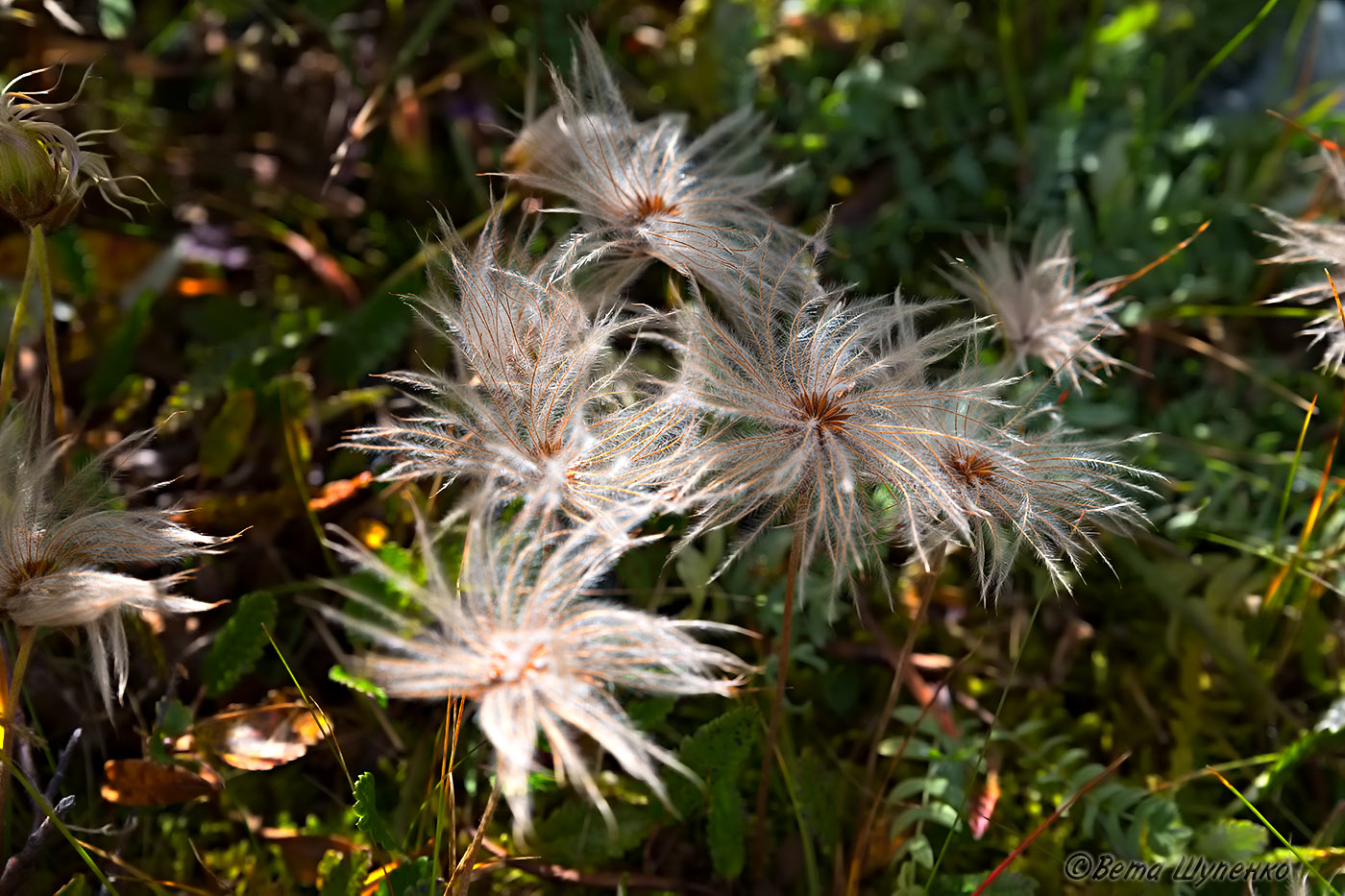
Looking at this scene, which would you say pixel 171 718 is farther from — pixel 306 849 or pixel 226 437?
pixel 226 437

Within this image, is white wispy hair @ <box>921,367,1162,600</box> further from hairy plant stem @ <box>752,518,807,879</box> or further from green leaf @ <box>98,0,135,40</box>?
green leaf @ <box>98,0,135,40</box>

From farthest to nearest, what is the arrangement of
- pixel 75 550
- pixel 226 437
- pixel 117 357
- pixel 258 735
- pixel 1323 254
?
pixel 117 357
pixel 226 437
pixel 1323 254
pixel 258 735
pixel 75 550

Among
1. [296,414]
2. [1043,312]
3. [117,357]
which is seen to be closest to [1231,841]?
[1043,312]

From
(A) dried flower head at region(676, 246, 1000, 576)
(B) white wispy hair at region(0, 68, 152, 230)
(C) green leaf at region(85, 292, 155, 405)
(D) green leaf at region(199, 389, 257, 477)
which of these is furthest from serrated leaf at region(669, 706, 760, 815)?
(C) green leaf at region(85, 292, 155, 405)

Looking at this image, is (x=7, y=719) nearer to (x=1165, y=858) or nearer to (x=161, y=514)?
(x=161, y=514)

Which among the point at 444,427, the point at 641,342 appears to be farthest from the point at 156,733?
the point at 641,342

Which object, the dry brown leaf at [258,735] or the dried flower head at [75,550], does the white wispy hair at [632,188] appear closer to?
the dried flower head at [75,550]

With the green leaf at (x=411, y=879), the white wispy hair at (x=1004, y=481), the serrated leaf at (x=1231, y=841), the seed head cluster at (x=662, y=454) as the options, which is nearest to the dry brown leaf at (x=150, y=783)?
the green leaf at (x=411, y=879)
